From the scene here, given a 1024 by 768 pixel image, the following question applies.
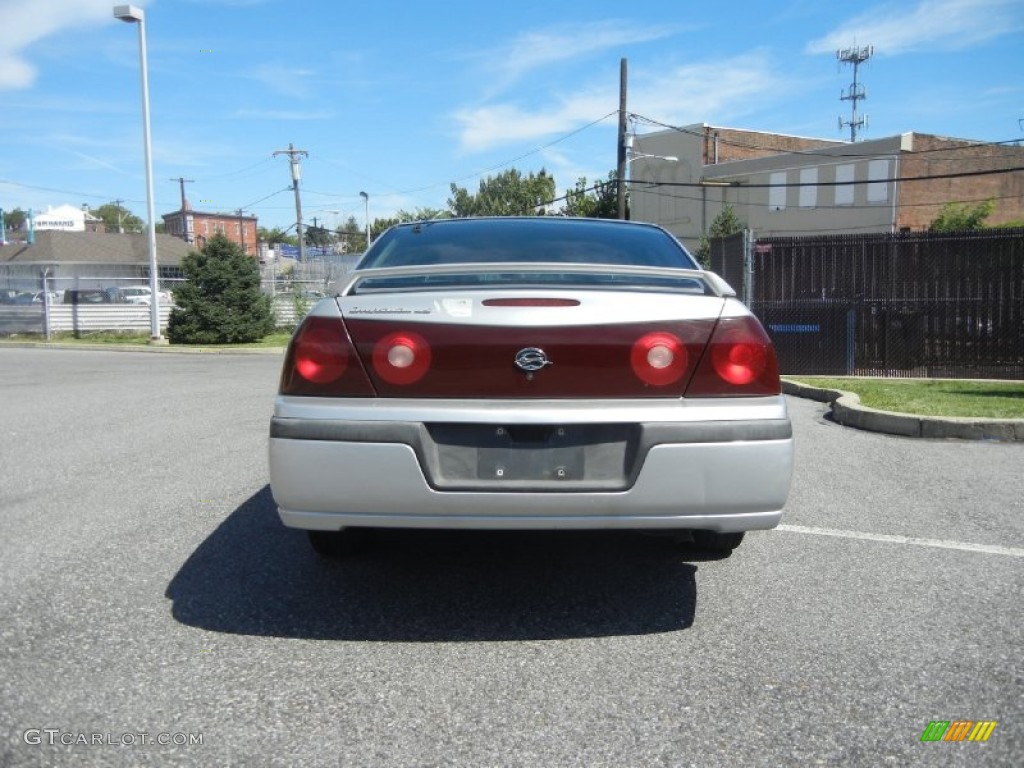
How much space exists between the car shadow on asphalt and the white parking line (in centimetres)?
84

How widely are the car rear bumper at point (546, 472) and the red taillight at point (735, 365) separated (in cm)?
9

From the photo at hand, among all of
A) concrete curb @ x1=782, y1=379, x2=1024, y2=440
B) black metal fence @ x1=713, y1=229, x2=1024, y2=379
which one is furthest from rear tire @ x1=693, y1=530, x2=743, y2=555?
black metal fence @ x1=713, y1=229, x2=1024, y2=379

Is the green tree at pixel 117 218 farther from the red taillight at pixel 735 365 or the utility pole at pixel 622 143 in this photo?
the red taillight at pixel 735 365

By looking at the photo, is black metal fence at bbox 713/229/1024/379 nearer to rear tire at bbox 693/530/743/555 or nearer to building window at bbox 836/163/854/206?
rear tire at bbox 693/530/743/555

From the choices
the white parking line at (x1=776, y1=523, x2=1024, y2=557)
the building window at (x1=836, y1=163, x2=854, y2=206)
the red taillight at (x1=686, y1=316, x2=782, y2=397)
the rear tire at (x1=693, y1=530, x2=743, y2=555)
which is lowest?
the white parking line at (x1=776, y1=523, x2=1024, y2=557)

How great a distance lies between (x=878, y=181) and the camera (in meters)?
37.8

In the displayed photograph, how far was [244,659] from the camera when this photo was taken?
9.46 ft

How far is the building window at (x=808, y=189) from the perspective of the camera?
40844mm

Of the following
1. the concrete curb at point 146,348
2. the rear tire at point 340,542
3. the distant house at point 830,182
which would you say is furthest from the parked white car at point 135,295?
the rear tire at point 340,542

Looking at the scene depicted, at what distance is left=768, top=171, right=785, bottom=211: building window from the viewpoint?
139 feet

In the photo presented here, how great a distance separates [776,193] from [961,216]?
30.5ft

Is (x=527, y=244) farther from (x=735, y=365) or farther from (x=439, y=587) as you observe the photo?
(x=439, y=587)

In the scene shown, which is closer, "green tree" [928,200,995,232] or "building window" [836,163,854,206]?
"green tree" [928,200,995,232]

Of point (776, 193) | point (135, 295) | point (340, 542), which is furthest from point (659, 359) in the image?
point (776, 193)
